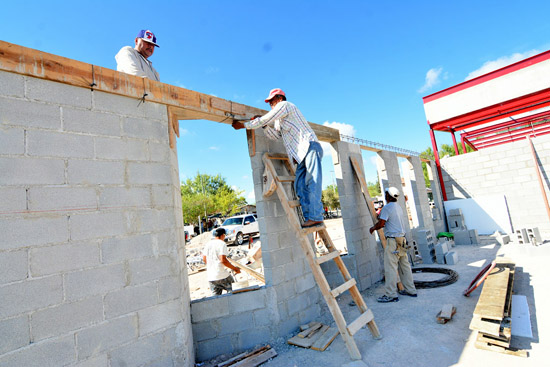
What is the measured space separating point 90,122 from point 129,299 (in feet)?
5.53

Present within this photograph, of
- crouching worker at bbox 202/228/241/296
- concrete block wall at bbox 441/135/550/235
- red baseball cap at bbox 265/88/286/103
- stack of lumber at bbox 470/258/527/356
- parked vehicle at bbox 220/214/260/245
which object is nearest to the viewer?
stack of lumber at bbox 470/258/527/356

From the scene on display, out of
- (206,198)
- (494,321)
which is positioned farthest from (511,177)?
(206,198)

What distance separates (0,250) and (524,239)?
10.1 meters

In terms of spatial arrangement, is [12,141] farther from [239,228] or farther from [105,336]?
[239,228]

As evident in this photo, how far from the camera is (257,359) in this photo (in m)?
2.99

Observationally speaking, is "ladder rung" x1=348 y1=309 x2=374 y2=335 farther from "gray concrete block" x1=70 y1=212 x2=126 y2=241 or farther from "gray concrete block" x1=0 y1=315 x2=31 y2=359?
"gray concrete block" x1=0 y1=315 x2=31 y2=359

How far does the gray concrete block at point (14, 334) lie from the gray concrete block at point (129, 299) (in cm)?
52

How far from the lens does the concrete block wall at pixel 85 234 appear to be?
205cm

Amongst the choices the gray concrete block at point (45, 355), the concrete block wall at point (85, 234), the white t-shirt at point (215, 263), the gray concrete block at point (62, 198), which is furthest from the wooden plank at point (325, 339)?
the gray concrete block at point (62, 198)

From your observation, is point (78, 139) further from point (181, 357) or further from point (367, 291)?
point (367, 291)

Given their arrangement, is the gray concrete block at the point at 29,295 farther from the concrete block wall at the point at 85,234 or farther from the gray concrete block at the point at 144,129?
the gray concrete block at the point at 144,129

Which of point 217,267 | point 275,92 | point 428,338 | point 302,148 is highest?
point 275,92

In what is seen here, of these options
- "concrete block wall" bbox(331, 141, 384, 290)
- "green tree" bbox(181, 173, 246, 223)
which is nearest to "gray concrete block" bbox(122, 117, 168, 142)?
"concrete block wall" bbox(331, 141, 384, 290)

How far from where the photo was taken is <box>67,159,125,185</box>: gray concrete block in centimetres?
234
